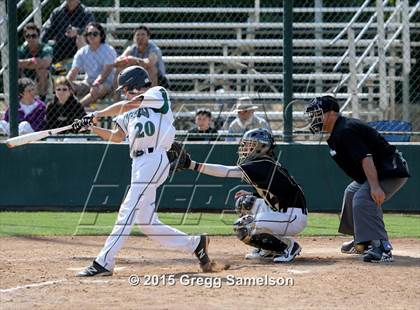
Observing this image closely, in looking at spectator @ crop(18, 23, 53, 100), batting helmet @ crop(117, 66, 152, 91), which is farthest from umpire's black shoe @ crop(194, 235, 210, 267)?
spectator @ crop(18, 23, 53, 100)

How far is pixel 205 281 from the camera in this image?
6461 millimetres

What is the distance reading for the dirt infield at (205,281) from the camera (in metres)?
5.65

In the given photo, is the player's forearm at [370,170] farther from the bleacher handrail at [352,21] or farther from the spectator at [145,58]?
the bleacher handrail at [352,21]

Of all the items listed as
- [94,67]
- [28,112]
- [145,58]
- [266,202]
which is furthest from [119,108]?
[94,67]

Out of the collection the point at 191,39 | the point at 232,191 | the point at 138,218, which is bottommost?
the point at 232,191

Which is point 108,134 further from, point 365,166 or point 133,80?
point 365,166

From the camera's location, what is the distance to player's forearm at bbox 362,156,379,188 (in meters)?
7.41

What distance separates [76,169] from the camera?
37.3ft

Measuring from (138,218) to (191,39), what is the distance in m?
8.73

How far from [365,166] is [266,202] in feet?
3.10

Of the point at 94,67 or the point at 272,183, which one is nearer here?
the point at 272,183

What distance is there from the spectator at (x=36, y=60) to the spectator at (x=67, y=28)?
0.53 meters

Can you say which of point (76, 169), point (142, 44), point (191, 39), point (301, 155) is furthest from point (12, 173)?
point (191, 39)

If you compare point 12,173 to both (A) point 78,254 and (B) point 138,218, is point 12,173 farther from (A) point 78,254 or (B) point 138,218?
(B) point 138,218
